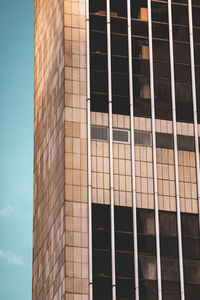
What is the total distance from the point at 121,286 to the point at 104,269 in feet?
5.94

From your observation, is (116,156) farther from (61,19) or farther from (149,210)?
(61,19)

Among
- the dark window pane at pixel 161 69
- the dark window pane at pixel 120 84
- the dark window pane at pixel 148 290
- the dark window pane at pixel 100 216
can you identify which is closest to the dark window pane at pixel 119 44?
the dark window pane at pixel 120 84

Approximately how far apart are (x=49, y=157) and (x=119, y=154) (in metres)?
7.57

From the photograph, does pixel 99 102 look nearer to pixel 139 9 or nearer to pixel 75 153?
pixel 75 153

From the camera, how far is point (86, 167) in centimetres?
9012

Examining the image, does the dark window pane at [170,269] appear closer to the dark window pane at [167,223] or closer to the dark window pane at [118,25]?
the dark window pane at [167,223]

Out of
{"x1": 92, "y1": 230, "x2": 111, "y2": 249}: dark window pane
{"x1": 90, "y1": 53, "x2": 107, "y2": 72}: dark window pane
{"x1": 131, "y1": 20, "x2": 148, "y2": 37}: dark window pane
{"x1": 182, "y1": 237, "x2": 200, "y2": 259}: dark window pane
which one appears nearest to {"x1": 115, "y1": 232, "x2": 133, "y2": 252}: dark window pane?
{"x1": 92, "y1": 230, "x2": 111, "y2": 249}: dark window pane

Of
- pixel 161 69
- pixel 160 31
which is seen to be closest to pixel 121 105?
pixel 161 69

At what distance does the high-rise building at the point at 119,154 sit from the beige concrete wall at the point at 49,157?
11cm

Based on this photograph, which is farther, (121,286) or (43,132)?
(43,132)

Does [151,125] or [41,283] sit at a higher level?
[151,125]

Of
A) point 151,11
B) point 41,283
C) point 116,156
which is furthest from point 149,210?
point 151,11

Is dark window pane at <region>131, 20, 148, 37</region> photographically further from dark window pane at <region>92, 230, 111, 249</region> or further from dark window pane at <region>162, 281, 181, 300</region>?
dark window pane at <region>162, 281, 181, 300</region>

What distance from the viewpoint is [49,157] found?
316 feet
